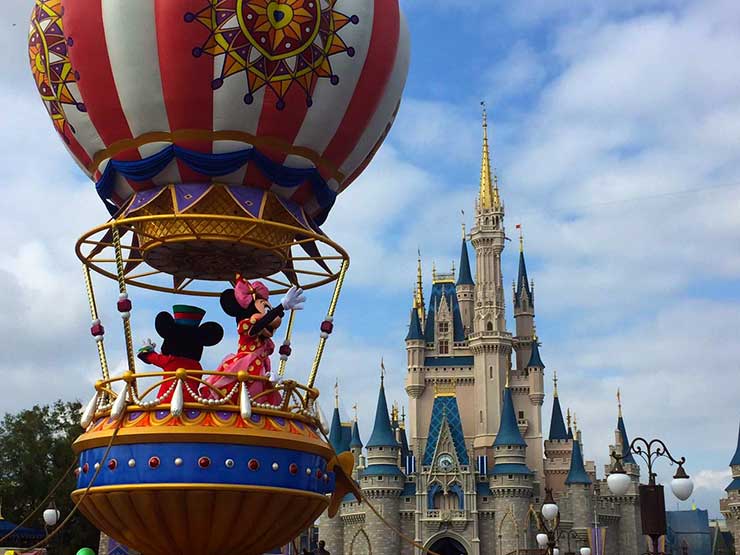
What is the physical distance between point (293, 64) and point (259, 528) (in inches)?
190

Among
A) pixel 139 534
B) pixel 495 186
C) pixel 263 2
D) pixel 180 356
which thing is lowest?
pixel 139 534

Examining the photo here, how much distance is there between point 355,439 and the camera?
69188 millimetres

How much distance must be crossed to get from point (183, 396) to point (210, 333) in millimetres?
1460

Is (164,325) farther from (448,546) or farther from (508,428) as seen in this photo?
(448,546)

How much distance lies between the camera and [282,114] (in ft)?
35.7

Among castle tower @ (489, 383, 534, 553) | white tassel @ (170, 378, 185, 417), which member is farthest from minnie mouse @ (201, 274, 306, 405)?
castle tower @ (489, 383, 534, 553)

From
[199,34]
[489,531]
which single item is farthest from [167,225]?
[489,531]

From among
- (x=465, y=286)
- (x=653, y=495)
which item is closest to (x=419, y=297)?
(x=465, y=286)

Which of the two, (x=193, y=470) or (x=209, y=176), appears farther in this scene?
(x=209, y=176)

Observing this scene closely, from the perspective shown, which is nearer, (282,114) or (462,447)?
(282,114)

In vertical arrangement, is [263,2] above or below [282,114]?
Answer: above

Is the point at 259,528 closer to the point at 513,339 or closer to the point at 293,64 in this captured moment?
the point at 293,64

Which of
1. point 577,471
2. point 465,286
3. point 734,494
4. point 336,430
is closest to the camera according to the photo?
point 734,494

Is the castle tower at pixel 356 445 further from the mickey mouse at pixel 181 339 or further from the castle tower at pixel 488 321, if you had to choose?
the mickey mouse at pixel 181 339
